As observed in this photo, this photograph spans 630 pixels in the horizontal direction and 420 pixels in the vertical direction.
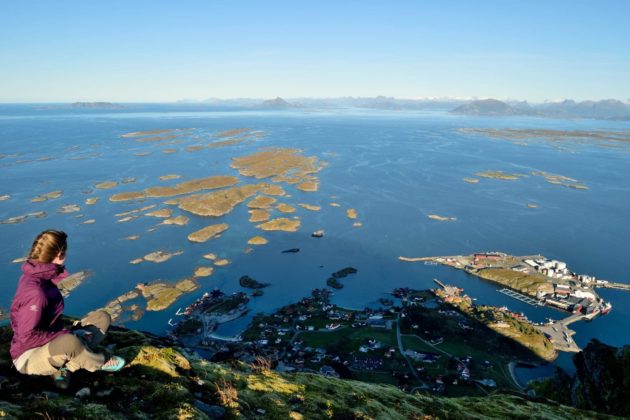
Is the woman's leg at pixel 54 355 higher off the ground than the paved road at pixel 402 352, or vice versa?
the woman's leg at pixel 54 355

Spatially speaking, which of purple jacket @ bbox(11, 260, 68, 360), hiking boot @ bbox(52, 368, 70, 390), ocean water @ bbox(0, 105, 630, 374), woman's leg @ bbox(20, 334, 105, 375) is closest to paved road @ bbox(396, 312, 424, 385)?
ocean water @ bbox(0, 105, 630, 374)

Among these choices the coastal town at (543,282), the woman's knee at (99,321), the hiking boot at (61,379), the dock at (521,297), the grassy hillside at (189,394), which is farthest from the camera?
the dock at (521,297)

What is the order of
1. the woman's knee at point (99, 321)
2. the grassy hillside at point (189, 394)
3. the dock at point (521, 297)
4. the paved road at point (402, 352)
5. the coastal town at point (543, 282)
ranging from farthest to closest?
the dock at point (521, 297) < the coastal town at point (543, 282) < the paved road at point (402, 352) < the woman's knee at point (99, 321) < the grassy hillside at point (189, 394)

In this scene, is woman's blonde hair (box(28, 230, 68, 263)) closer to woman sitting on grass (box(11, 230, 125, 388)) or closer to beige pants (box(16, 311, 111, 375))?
woman sitting on grass (box(11, 230, 125, 388))

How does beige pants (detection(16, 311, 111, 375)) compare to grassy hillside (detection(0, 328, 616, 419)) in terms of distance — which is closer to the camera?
grassy hillside (detection(0, 328, 616, 419))

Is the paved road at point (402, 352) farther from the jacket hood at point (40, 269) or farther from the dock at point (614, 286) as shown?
the dock at point (614, 286)

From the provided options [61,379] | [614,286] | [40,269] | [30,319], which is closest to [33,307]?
[30,319]

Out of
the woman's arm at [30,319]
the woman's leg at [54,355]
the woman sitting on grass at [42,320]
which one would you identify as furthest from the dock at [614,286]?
the woman's arm at [30,319]
